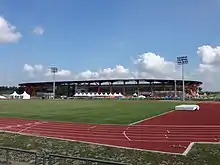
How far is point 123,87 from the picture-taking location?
162 m

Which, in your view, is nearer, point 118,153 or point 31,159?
point 31,159

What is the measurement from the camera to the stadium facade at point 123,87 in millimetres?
154900

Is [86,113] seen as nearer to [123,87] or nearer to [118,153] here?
[118,153]

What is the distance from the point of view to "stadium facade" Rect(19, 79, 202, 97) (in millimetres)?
154900

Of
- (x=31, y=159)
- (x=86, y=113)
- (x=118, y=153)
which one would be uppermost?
(x=86, y=113)

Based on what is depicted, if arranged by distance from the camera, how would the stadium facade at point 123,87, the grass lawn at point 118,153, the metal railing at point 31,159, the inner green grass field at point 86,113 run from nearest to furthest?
the metal railing at point 31,159 → the grass lawn at point 118,153 → the inner green grass field at point 86,113 → the stadium facade at point 123,87

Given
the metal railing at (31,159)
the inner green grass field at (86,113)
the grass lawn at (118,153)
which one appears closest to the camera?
the metal railing at (31,159)

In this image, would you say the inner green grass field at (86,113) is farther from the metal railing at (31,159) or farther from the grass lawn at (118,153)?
the metal railing at (31,159)

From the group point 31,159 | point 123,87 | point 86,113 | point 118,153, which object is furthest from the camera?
point 123,87

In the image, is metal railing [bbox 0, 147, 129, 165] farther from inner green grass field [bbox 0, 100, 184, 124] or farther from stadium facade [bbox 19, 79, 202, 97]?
stadium facade [bbox 19, 79, 202, 97]

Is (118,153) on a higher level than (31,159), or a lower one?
lower

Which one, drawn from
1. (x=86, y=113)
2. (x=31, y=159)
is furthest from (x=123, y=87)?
(x=31, y=159)

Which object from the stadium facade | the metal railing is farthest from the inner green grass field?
the stadium facade

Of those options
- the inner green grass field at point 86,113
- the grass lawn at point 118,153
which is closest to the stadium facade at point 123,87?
the inner green grass field at point 86,113
